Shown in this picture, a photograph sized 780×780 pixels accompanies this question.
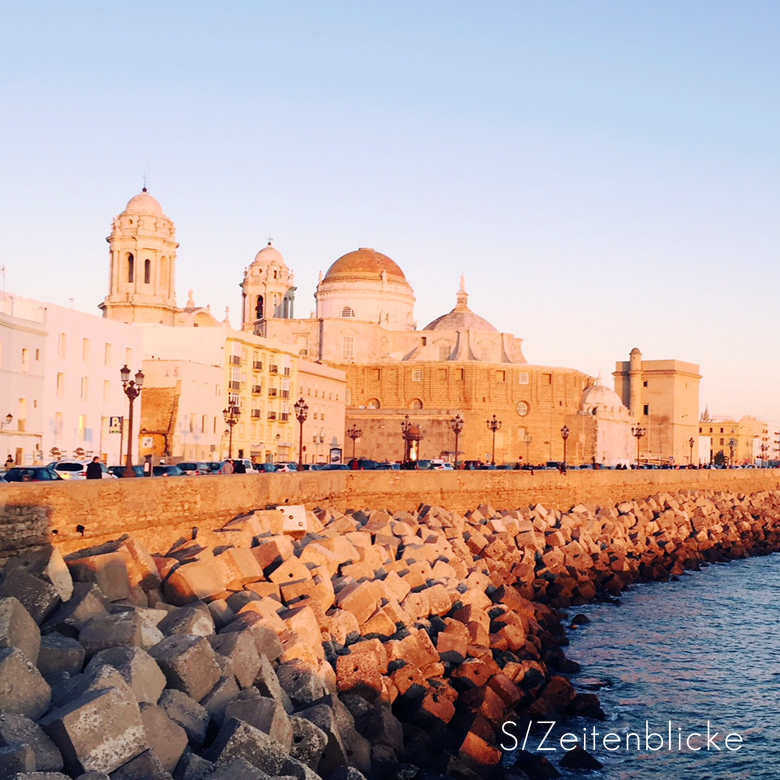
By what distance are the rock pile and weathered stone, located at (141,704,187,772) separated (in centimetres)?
1

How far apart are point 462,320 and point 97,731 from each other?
7073 centimetres

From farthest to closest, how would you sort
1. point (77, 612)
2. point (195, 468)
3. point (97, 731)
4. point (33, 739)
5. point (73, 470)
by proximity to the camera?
point (195, 468) < point (73, 470) < point (77, 612) < point (97, 731) < point (33, 739)

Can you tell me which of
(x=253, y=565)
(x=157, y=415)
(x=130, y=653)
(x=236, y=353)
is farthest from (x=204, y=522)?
(x=236, y=353)

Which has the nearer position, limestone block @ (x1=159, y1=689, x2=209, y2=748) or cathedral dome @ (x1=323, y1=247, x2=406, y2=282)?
limestone block @ (x1=159, y1=689, x2=209, y2=748)

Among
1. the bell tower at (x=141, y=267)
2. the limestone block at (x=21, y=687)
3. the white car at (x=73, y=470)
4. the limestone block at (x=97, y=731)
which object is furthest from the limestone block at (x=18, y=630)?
the bell tower at (x=141, y=267)

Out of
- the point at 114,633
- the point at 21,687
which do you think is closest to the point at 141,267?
the point at 114,633

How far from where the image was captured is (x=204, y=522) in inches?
631

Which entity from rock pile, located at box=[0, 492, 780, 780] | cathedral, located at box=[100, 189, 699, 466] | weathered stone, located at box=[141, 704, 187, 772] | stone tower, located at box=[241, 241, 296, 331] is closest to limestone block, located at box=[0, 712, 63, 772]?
rock pile, located at box=[0, 492, 780, 780]

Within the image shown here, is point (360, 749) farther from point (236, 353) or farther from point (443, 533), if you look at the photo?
point (236, 353)

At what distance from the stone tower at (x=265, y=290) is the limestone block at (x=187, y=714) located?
62.1 metres

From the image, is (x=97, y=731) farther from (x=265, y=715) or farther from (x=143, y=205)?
(x=143, y=205)

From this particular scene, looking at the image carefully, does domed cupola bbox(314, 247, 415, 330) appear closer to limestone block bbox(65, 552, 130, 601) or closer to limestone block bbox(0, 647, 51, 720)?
limestone block bbox(65, 552, 130, 601)

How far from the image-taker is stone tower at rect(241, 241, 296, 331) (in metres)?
70.5

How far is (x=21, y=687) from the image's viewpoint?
791 centimetres
